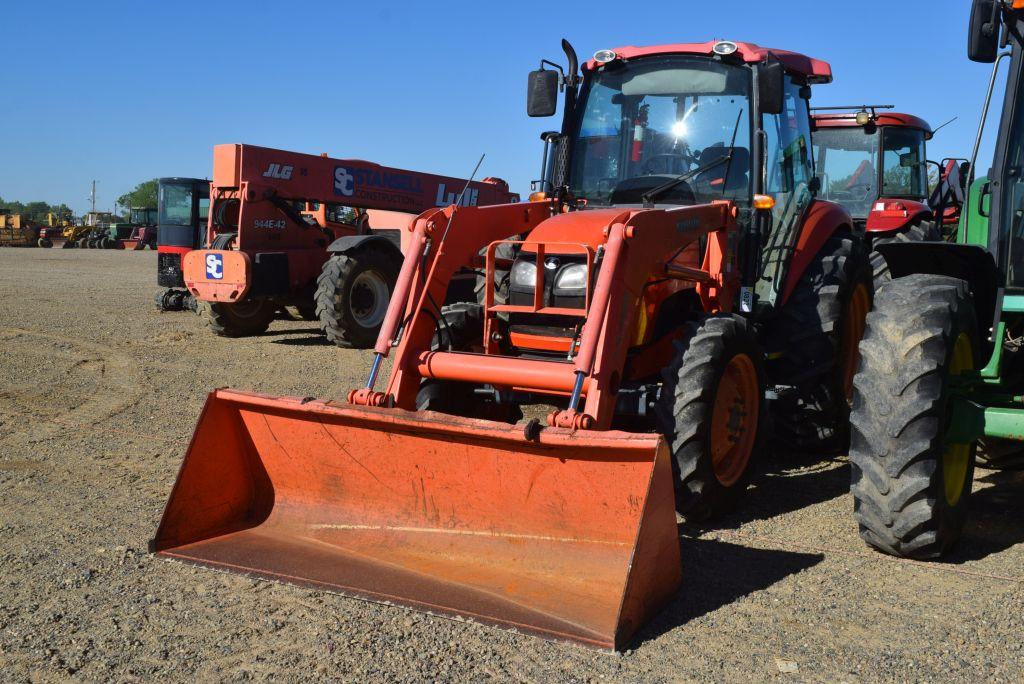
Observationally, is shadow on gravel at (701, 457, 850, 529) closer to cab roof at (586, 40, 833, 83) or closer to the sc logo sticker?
cab roof at (586, 40, 833, 83)

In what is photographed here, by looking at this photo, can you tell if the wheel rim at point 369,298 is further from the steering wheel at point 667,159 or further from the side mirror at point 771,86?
the side mirror at point 771,86

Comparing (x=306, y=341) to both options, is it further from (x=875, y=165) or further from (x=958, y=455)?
(x=958, y=455)

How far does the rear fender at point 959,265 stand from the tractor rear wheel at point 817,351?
1414 mm

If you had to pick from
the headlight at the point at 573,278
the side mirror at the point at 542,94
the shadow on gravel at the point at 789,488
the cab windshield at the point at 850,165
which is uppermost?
the cab windshield at the point at 850,165

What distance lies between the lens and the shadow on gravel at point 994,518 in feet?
15.7

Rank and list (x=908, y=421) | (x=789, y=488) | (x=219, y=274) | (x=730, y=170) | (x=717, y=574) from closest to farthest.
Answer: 1. (x=908, y=421)
2. (x=717, y=574)
3. (x=789, y=488)
4. (x=730, y=170)
5. (x=219, y=274)

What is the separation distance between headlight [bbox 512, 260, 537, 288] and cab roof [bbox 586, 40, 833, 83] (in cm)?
174

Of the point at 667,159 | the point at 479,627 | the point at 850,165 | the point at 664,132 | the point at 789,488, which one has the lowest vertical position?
the point at 479,627

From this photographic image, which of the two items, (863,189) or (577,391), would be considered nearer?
(577,391)

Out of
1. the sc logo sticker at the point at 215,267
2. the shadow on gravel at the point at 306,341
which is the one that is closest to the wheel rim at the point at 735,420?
the shadow on gravel at the point at 306,341

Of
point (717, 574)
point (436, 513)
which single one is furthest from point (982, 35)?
point (436, 513)

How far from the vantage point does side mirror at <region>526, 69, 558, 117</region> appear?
6.30 meters

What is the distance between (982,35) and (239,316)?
10143 mm

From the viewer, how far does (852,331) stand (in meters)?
7.20
